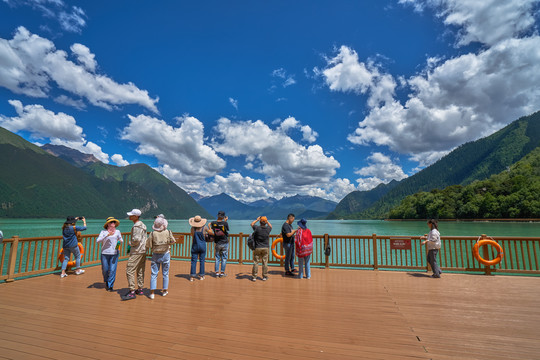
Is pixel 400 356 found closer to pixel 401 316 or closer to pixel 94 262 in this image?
pixel 401 316

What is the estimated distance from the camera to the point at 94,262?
9.63 metres

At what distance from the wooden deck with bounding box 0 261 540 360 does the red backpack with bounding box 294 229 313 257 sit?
860 millimetres

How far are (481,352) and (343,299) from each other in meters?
2.61

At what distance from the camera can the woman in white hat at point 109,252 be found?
250 inches

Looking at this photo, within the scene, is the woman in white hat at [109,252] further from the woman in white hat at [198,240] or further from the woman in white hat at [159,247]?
the woman in white hat at [198,240]

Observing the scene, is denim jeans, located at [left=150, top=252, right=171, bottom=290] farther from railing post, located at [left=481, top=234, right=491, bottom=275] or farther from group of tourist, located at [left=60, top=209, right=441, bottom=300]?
railing post, located at [left=481, top=234, right=491, bottom=275]

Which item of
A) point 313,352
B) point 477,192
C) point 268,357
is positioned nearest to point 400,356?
point 313,352

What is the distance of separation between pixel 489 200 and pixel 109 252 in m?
94.8

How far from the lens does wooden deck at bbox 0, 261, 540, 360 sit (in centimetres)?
323

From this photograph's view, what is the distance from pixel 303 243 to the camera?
24.9 feet

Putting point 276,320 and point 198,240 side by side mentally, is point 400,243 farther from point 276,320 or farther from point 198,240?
point 198,240

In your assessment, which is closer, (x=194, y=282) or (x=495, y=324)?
(x=495, y=324)

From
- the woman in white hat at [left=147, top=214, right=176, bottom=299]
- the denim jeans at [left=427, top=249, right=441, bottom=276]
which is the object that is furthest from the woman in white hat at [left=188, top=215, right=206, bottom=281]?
the denim jeans at [left=427, top=249, right=441, bottom=276]

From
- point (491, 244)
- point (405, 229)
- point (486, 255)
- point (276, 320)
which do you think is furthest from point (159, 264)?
point (405, 229)
